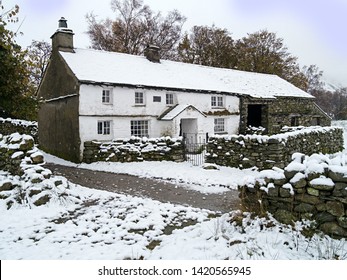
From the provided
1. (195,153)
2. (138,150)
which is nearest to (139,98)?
(138,150)

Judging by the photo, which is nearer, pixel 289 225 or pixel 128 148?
pixel 289 225

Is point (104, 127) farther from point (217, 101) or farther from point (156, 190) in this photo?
point (217, 101)

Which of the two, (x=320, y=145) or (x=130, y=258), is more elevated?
(x=320, y=145)

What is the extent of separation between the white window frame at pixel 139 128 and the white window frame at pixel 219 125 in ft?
19.4

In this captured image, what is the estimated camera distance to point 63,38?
17.2m

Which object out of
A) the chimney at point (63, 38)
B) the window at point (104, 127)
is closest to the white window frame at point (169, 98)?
the window at point (104, 127)

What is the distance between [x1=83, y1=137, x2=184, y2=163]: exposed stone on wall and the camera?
13.8 metres

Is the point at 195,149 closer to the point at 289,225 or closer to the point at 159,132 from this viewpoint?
the point at 159,132

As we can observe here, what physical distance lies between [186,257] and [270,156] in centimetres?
801

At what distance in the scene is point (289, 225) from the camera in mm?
4602

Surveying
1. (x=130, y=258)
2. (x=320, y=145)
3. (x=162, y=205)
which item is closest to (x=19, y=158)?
(x=162, y=205)

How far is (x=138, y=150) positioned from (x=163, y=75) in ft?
25.3

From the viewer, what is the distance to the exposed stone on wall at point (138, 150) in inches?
542
